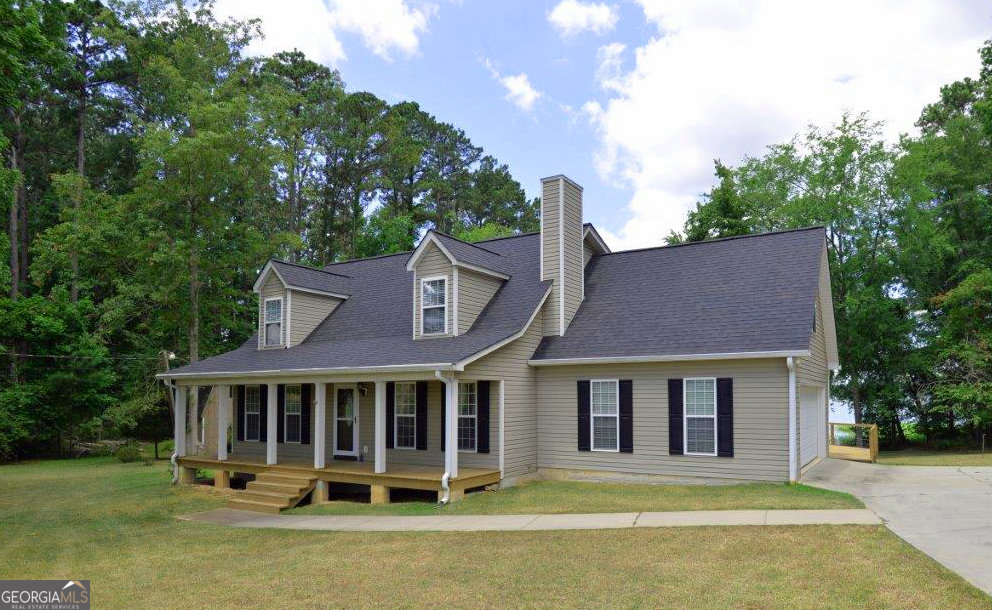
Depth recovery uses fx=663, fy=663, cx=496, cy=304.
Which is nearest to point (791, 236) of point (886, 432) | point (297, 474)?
point (297, 474)

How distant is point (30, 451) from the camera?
30.2 meters

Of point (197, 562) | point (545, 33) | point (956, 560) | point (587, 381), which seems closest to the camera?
point (956, 560)

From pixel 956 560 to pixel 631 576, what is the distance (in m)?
3.69

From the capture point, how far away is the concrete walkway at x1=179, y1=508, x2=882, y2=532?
9867 mm

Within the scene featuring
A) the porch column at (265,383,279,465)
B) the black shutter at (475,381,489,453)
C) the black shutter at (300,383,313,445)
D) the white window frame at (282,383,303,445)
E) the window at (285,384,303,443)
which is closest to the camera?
the black shutter at (475,381,489,453)

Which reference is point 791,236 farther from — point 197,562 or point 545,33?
point 197,562

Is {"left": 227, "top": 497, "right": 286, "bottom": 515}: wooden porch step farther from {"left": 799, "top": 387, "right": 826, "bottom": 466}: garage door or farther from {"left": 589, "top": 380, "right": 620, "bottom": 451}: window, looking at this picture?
{"left": 799, "top": 387, "right": 826, "bottom": 466}: garage door

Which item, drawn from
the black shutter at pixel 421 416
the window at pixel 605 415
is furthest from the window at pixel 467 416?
the window at pixel 605 415

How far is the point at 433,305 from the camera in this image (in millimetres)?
16844

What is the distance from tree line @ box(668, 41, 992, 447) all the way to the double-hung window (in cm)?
2186

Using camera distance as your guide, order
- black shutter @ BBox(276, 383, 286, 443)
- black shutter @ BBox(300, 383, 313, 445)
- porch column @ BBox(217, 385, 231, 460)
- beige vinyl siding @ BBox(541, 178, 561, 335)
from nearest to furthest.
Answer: beige vinyl siding @ BBox(541, 178, 561, 335), porch column @ BBox(217, 385, 231, 460), black shutter @ BBox(300, 383, 313, 445), black shutter @ BBox(276, 383, 286, 443)

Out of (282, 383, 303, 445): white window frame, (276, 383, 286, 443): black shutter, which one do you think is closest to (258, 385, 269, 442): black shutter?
(276, 383, 286, 443): black shutter

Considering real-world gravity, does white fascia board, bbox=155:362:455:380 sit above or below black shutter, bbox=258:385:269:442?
above

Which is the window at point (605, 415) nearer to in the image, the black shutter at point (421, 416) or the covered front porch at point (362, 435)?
the covered front porch at point (362, 435)
